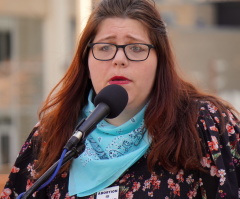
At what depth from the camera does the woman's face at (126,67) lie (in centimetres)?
266

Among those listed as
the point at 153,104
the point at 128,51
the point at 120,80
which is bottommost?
the point at 153,104

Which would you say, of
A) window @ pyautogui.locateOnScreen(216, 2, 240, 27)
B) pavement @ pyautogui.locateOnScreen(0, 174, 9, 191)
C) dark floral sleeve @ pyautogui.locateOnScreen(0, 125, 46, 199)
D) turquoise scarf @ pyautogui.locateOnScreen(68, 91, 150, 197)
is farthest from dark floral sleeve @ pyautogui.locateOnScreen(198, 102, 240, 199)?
window @ pyautogui.locateOnScreen(216, 2, 240, 27)

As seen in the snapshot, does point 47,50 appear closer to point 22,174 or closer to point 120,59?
point 22,174

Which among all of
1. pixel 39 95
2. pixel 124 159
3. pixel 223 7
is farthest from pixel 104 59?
pixel 223 7

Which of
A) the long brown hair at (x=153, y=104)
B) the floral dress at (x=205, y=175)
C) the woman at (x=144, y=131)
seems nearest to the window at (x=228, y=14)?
the long brown hair at (x=153, y=104)

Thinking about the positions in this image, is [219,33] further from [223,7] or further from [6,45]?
[6,45]

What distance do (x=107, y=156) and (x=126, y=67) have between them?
42cm

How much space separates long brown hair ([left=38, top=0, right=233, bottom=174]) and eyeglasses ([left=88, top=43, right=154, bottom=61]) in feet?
0.26

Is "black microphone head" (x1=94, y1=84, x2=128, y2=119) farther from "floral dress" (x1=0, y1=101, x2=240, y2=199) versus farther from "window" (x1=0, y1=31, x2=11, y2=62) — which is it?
"window" (x1=0, y1=31, x2=11, y2=62)

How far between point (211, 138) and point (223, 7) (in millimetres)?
12745

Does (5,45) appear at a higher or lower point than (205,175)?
lower

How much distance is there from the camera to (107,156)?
2.79m

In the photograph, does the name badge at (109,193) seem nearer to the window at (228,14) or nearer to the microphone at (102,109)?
the microphone at (102,109)

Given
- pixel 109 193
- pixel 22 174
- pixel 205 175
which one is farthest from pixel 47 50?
pixel 205 175
